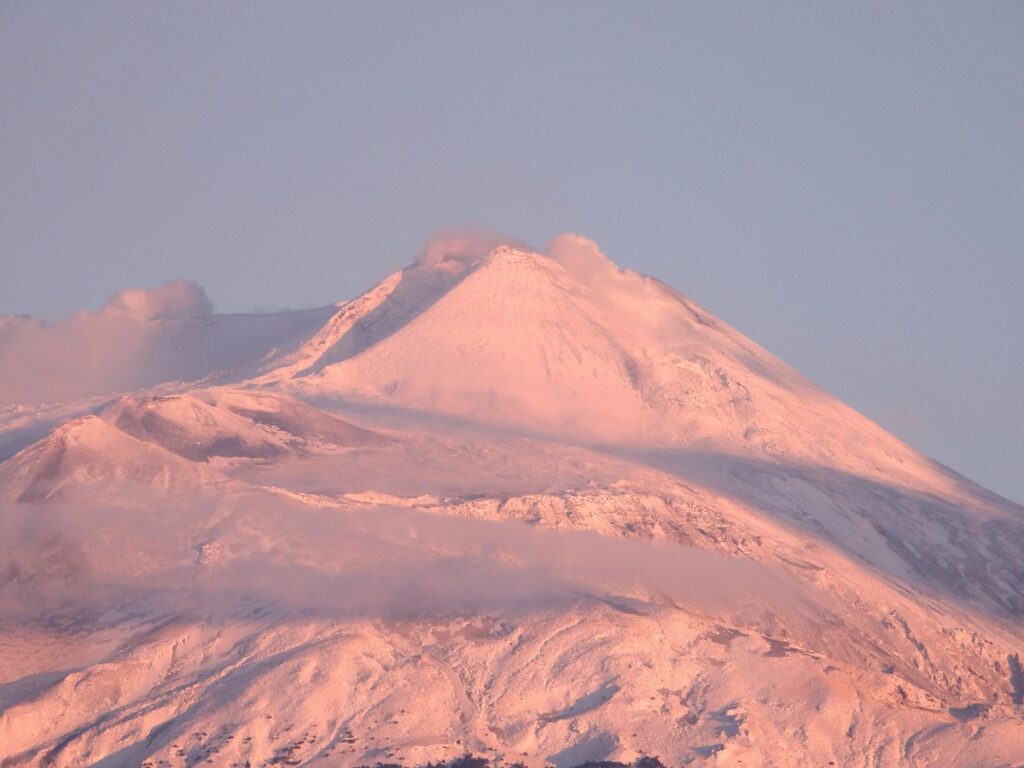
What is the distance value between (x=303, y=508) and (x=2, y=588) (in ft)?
67.8

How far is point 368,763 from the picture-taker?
85625 millimetres

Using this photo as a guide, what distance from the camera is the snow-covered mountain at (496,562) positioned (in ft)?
301

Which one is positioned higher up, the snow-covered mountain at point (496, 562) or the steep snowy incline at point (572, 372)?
the steep snowy incline at point (572, 372)

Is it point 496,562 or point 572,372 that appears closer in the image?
point 496,562

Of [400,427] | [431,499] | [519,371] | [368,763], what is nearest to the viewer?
[368,763]

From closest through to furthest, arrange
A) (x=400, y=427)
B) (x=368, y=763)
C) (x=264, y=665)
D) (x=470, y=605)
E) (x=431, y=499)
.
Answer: (x=368, y=763)
(x=264, y=665)
(x=470, y=605)
(x=431, y=499)
(x=400, y=427)

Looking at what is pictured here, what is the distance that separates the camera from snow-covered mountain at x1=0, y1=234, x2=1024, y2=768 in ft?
301

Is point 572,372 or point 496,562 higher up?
→ point 572,372

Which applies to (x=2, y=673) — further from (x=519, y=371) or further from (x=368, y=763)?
(x=519, y=371)

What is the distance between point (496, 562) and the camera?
365 feet

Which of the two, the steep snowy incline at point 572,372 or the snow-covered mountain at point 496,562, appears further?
the steep snowy incline at point 572,372

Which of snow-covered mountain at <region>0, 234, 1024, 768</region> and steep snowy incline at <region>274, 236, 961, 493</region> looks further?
steep snowy incline at <region>274, 236, 961, 493</region>

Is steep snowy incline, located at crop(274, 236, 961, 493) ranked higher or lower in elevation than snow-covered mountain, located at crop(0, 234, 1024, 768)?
higher

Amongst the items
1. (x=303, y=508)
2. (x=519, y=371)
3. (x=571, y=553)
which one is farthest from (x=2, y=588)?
(x=519, y=371)
